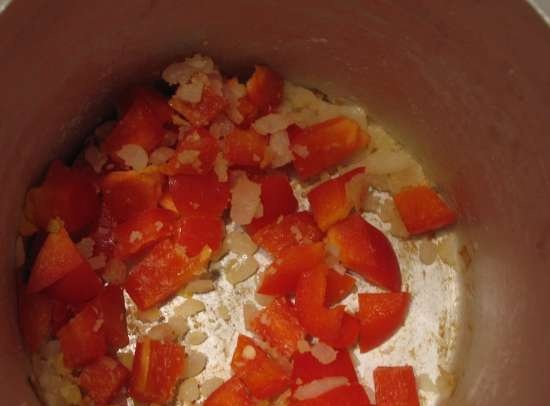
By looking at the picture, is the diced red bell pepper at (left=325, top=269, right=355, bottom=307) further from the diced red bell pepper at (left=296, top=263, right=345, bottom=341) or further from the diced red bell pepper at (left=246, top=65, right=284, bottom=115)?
the diced red bell pepper at (left=246, top=65, right=284, bottom=115)

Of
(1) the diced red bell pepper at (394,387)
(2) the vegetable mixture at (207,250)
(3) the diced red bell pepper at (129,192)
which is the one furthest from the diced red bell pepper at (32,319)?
(1) the diced red bell pepper at (394,387)

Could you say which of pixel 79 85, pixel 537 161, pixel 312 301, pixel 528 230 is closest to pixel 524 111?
pixel 537 161

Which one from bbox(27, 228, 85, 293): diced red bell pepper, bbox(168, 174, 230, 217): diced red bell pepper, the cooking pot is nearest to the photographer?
the cooking pot

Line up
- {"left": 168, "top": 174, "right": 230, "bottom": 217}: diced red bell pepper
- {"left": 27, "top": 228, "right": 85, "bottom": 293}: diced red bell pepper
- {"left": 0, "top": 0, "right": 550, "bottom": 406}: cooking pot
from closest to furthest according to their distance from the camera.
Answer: {"left": 0, "top": 0, "right": 550, "bottom": 406}: cooking pot → {"left": 27, "top": 228, "right": 85, "bottom": 293}: diced red bell pepper → {"left": 168, "top": 174, "right": 230, "bottom": 217}: diced red bell pepper

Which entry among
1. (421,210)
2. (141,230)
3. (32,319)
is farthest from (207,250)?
(421,210)

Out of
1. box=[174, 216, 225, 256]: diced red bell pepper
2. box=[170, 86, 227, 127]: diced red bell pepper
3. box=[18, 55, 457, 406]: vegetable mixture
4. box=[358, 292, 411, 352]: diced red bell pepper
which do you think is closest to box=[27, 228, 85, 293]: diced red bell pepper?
box=[18, 55, 457, 406]: vegetable mixture

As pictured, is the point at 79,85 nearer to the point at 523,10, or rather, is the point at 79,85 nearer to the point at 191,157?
the point at 191,157
